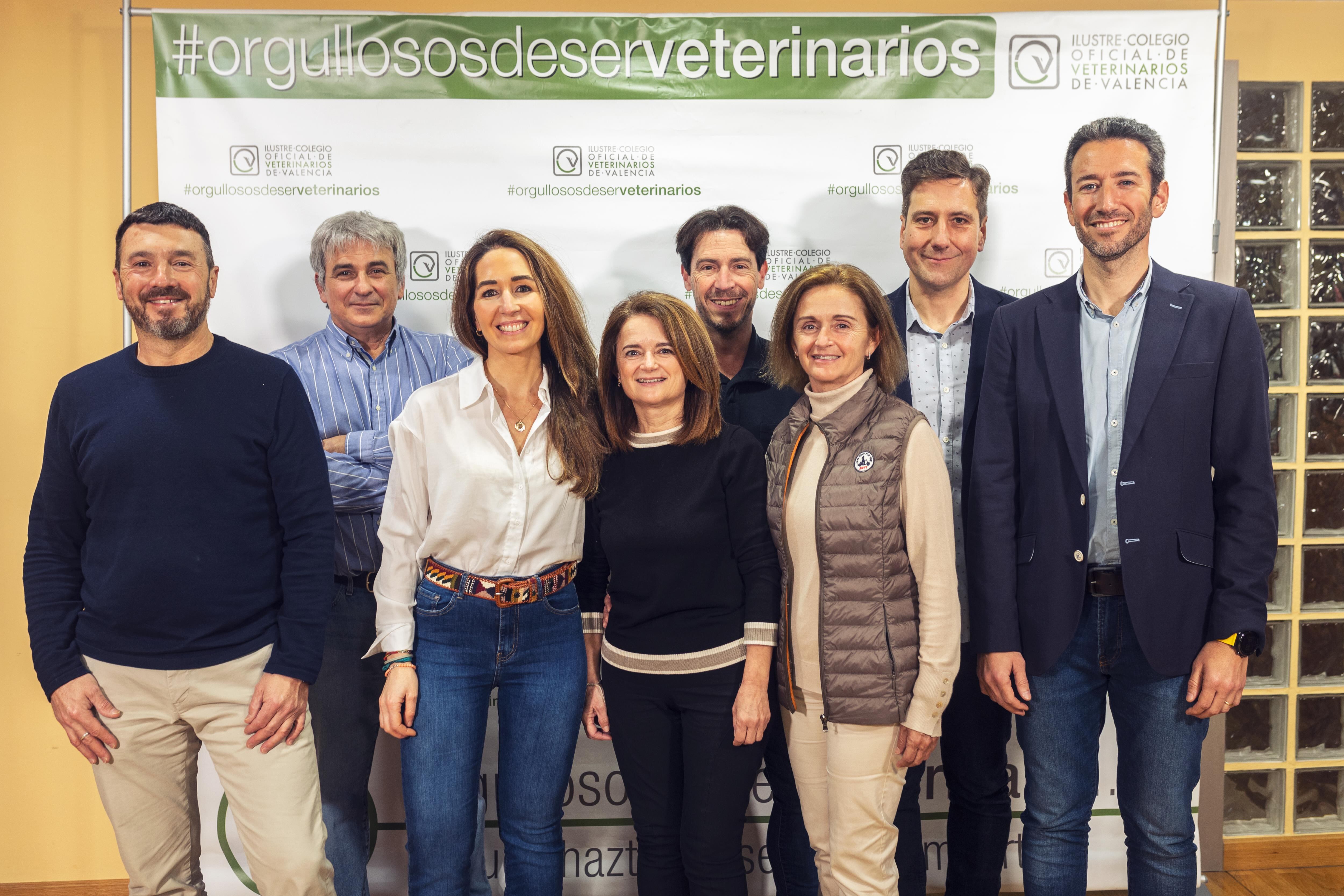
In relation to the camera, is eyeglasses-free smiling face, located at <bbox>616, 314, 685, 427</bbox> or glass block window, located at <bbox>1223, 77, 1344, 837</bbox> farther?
glass block window, located at <bbox>1223, 77, 1344, 837</bbox>

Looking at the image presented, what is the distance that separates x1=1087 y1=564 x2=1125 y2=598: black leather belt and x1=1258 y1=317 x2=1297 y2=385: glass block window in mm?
1475

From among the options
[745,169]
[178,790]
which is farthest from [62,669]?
[745,169]

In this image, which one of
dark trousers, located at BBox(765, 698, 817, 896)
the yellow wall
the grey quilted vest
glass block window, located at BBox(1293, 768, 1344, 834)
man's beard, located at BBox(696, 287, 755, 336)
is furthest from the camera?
glass block window, located at BBox(1293, 768, 1344, 834)

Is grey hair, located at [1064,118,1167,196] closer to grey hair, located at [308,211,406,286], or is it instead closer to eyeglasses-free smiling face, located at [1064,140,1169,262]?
eyeglasses-free smiling face, located at [1064,140,1169,262]

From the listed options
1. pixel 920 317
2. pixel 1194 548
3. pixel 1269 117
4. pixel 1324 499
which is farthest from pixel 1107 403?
pixel 1269 117

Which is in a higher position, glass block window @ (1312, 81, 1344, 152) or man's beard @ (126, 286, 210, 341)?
glass block window @ (1312, 81, 1344, 152)

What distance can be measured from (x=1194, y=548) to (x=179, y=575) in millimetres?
2170

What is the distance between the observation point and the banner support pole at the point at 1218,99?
2.46 m

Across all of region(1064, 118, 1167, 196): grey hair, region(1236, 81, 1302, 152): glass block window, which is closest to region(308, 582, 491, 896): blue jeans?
region(1064, 118, 1167, 196): grey hair

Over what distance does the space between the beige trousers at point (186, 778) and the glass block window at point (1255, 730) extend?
2894 millimetres

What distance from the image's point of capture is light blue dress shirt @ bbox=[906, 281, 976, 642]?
2.16 m

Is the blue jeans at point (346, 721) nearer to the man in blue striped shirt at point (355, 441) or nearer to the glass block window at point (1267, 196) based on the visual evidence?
the man in blue striped shirt at point (355, 441)

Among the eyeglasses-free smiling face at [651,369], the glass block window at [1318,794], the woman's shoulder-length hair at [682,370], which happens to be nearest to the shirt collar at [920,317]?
the woman's shoulder-length hair at [682,370]

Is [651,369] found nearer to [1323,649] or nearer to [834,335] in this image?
[834,335]
